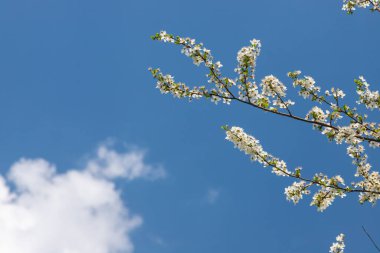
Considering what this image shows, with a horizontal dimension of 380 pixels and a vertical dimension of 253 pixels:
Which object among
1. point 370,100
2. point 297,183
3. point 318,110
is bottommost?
point 297,183

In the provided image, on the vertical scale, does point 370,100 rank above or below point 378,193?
above

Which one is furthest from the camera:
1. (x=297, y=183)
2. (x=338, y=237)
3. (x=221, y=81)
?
(x=338, y=237)

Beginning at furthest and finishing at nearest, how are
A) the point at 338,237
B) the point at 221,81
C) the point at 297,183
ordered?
the point at 338,237 < the point at 297,183 < the point at 221,81

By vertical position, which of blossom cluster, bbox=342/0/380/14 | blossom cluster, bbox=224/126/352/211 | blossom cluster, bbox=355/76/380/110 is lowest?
blossom cluster, bbox=224/126/352/211

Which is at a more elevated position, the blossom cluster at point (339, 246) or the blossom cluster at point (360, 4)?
the blossom cluster at point (360, 4)

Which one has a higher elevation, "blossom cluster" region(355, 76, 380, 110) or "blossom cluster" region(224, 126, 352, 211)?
"blossom cluster" region(355, 76, 380, 110)

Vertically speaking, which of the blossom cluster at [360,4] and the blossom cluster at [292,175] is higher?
the blossom cluster at [360,4]

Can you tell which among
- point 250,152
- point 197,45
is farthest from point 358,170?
point 197,45

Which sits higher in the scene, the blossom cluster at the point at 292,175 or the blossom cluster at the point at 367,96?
the blossom cluster at the point at 367,96

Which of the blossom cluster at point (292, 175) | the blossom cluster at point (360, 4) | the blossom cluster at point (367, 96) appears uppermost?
the blossom cluster at point (360, 4)

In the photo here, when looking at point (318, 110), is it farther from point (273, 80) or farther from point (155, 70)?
point (155, 70)

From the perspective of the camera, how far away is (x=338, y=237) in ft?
39.9

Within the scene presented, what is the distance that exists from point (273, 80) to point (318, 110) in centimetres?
119

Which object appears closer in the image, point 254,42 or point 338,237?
point 254,42
